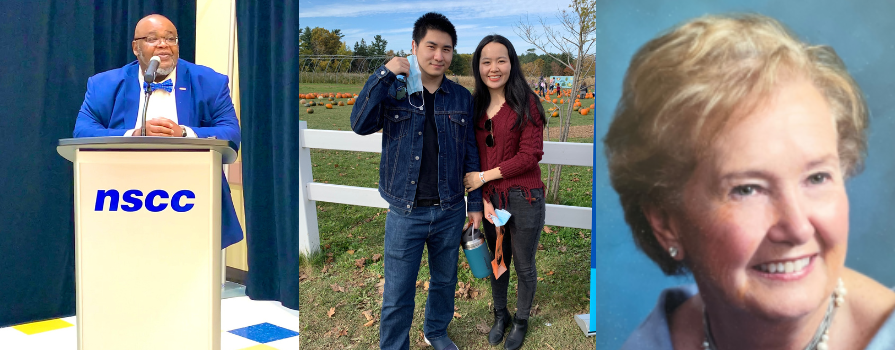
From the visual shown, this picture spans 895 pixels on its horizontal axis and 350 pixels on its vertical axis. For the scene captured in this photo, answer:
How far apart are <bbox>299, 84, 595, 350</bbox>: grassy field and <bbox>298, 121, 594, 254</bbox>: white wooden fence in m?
0.05

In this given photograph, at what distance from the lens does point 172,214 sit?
1.94 metres

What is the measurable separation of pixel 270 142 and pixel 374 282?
1.22 metres

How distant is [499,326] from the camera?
8.57ft

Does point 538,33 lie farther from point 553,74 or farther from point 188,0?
point 188,0

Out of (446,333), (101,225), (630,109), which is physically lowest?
(446,333)

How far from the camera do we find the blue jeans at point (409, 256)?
2.39m

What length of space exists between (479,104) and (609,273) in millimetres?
937

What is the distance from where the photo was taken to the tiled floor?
3.02 metres

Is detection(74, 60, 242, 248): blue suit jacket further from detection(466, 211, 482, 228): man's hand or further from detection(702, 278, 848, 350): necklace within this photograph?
detection(702, 278, 848, 350): necklace

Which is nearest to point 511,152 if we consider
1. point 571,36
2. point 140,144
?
point 571,36

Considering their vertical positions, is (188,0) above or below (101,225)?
above

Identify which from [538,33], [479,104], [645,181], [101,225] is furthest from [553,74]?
[101,225]

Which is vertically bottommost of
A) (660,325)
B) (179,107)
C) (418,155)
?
(660,325)

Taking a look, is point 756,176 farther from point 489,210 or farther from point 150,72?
point 150,72
